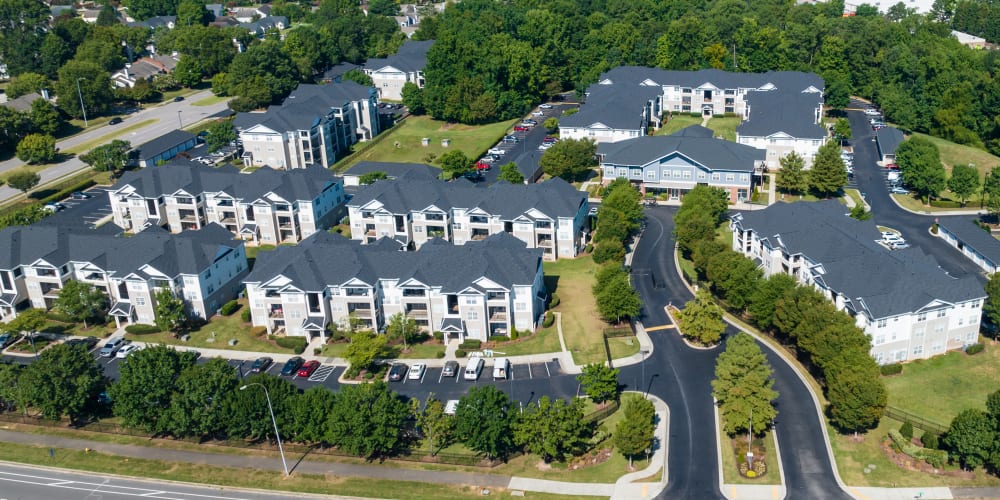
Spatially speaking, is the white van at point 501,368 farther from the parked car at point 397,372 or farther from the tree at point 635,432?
the tree at point 635,432

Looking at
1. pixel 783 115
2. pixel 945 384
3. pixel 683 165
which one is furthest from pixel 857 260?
pixel 783 115

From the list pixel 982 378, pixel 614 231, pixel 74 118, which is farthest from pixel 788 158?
pixel 74 118

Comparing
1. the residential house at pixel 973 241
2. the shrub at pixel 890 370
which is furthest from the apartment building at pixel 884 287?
the residential house at pixel 973 241

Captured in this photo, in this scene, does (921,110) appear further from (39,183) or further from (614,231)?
(39,183)

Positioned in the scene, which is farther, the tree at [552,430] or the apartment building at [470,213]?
the apartment building at [470,213]

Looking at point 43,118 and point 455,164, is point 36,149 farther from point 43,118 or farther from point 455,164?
point 455,164

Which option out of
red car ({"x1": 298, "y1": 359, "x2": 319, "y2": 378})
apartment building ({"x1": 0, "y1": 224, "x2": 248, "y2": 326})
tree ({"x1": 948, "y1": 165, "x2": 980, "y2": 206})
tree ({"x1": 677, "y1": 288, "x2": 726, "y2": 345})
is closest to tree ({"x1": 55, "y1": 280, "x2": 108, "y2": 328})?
apartment building ({"x1": 0, "y1": 224, "x2": 248, "y2": 326})

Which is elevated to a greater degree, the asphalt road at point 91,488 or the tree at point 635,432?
the tree at point 635,432
